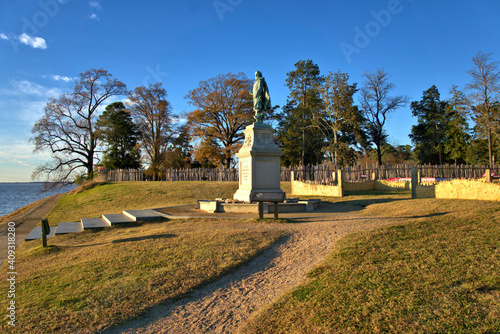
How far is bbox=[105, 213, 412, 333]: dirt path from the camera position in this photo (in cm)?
368

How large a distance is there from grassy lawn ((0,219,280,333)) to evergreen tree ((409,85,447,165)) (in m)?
40.3

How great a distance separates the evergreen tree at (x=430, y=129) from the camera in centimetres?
4026

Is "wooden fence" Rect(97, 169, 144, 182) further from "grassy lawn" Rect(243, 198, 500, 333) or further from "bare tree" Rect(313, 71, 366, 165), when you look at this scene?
"grassy lawn" Rect(243, 198, 500, 333)

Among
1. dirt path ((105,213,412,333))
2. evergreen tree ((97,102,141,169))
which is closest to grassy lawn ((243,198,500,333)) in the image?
dirt path ((105,213,412,333))

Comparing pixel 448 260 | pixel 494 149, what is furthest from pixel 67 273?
pixel 494 149

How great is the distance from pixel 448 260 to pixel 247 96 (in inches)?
1222

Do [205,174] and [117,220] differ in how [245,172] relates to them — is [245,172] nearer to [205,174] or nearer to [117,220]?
[117,220]

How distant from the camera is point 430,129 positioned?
4041 centimetres

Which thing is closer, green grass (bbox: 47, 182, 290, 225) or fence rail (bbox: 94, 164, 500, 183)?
green grass (bbox: 47, 182, 290, 225)

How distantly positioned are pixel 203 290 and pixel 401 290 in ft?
8.74

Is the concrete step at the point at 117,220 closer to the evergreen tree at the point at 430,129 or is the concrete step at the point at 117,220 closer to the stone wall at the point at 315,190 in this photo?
the stone wall at the point at 315,190

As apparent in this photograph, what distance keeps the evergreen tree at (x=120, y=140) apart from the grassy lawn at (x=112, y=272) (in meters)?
33.9

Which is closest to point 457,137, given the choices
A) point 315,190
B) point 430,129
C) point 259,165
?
point 430,129

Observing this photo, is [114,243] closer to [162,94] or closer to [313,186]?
[313,186]
